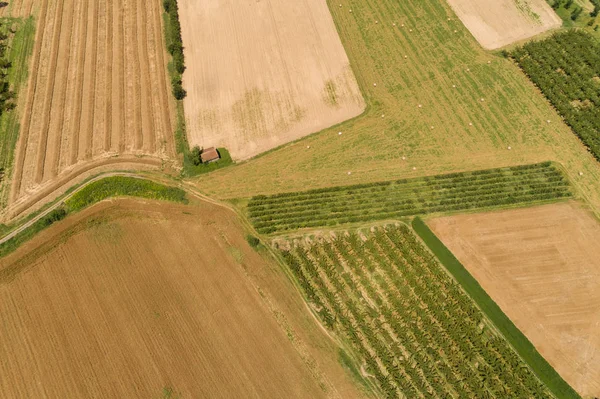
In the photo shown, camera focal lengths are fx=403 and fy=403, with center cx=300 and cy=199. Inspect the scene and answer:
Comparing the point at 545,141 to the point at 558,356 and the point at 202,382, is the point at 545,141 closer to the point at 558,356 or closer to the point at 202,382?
the point at 558,356

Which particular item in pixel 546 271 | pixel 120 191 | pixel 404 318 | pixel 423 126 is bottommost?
pixel 120 191

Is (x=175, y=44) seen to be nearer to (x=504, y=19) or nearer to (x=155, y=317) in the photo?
(x=155, y=317)

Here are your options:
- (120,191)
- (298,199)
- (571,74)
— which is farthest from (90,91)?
(571,74)

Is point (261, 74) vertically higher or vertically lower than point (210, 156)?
higher

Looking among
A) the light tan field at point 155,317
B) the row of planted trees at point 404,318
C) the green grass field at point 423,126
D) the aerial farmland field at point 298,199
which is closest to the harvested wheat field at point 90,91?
the aerial farmland field at point 298,199

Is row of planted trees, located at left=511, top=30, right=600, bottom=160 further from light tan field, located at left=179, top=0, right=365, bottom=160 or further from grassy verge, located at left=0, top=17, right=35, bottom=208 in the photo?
grassy verge, located at left=0, top=17, right=35, bottom=208
